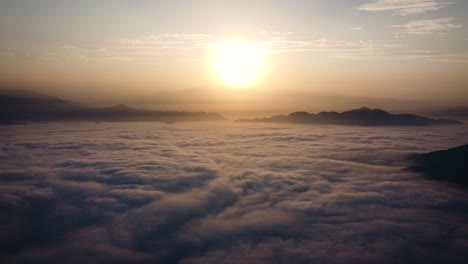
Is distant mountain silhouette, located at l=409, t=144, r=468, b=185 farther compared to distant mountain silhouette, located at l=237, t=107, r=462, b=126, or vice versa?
distant mountain silhouette, located at l=237, t=107, r=462, b=126

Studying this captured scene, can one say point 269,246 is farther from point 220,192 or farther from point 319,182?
point 319,182

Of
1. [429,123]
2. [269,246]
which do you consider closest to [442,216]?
[269,246]

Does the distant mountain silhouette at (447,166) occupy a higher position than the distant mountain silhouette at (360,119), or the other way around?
the distant mountain silhouette at (360,119)

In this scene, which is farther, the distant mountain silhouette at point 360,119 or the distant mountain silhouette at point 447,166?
the distant mountain silhouette at point 360,119

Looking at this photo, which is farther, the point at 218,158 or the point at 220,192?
the point at 218,158
